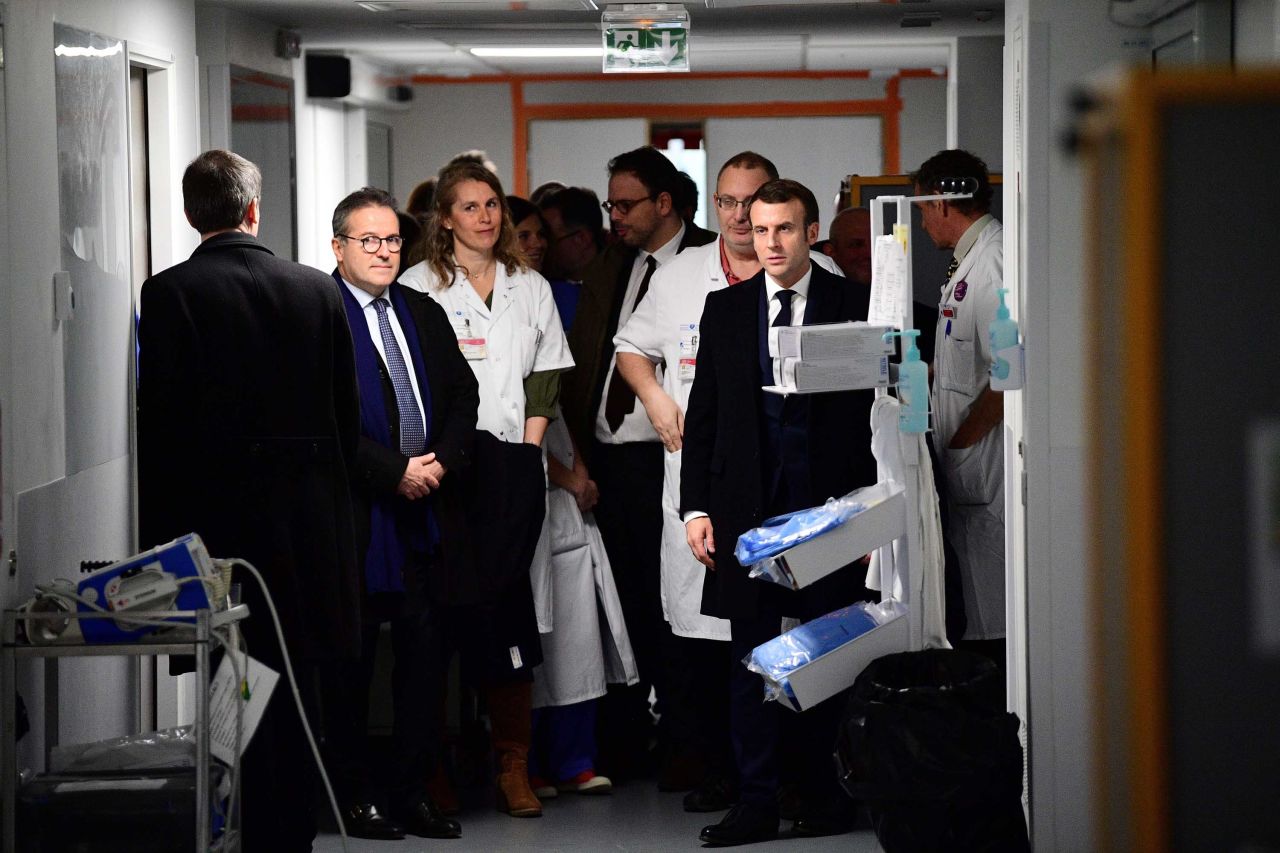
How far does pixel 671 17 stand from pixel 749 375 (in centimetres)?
154

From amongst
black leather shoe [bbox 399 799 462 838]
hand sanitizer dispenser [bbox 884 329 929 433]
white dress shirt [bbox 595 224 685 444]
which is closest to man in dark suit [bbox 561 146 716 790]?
white dress shirt [bbox 595 224 685 444]

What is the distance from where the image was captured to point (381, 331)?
3.93 metres

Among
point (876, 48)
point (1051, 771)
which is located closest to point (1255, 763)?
point (1051, 771)

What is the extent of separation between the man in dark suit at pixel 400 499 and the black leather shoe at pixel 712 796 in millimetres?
646

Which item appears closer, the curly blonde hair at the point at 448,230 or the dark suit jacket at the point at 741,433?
the dark suit jacket at the point at 741,433

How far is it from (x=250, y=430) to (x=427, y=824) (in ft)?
4.18

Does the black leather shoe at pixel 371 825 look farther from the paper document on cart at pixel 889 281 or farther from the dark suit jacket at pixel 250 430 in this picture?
the paper document on cart at pixel 889 281

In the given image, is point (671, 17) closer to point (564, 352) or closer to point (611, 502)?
point (564, 352)

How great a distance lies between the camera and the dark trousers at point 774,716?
3.70 metres

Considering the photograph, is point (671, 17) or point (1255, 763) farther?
point (671, 17)

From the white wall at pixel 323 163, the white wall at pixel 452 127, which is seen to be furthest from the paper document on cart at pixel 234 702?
the white wall at pixel 452 127

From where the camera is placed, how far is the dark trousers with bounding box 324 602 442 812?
12.9 ft

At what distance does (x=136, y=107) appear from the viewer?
14.1ft

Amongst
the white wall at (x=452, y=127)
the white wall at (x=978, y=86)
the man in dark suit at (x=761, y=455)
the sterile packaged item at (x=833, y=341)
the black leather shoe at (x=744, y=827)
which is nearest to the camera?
the sterile packaged item at (x=833, y=341)
